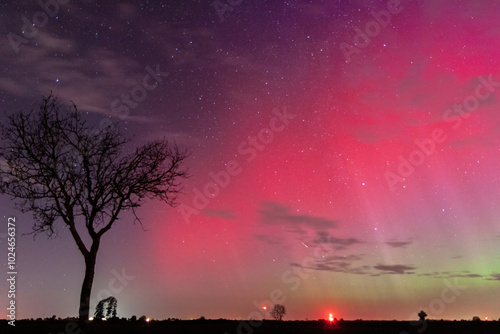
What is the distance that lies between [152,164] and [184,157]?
166 centimetres

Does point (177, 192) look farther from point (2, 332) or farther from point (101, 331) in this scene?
point (2, 332)

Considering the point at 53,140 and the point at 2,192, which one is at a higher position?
the point at 53,140

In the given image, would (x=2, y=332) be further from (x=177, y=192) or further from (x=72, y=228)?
(x=177, y=192)

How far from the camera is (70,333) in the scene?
62.0ft

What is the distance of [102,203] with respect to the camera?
21250 mm

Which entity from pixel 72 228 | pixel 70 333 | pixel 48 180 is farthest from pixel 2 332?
pixel 48 180

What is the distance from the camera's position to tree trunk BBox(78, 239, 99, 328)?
19.5m

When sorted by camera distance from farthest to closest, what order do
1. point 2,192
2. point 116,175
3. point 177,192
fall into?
point 177,192 < point 116,175 < point 2,192

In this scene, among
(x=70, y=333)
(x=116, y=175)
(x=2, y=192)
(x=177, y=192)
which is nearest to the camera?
(x=70, y=333)

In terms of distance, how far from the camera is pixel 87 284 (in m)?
20.0

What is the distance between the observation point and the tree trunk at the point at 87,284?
19453 millimetres

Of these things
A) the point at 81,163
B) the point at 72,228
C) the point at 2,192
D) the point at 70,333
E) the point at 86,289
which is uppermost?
the point at 81,163

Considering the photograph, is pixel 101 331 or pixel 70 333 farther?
pixel 101 331

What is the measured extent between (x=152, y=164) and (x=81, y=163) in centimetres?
336
